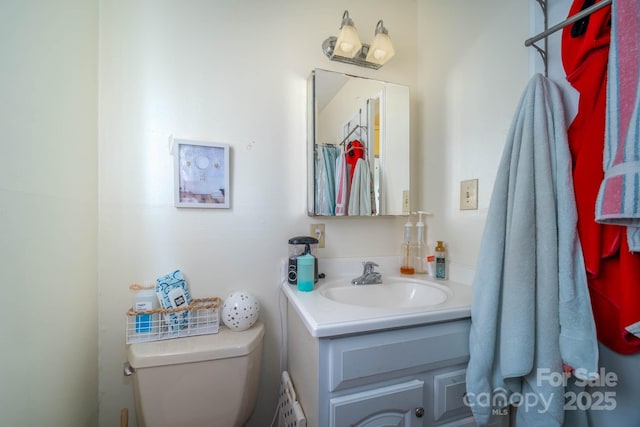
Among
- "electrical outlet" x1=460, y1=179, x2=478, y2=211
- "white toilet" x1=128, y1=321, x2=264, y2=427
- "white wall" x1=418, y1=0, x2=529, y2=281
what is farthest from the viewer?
"electrical outlet" x1=460, y1=179, x2=478, y2=211

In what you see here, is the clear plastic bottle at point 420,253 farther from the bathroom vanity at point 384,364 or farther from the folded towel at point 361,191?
the bathroom vanity at point 384,364

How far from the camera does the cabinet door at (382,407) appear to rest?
648 millimetres

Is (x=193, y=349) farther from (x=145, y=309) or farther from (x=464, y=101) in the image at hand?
(x=464, y=101)

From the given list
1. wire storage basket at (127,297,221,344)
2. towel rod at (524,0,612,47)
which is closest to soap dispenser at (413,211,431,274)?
towel rod at (524,0,612,47)

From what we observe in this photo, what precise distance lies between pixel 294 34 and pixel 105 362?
5.11 feet

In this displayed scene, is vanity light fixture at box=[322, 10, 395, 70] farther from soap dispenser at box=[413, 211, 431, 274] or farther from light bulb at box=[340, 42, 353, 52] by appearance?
soap dispenser at box=[413, 211, 431, 274]

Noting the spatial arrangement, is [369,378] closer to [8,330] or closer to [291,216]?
[291,216]

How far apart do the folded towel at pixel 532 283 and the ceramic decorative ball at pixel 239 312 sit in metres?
0.75

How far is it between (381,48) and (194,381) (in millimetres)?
1546

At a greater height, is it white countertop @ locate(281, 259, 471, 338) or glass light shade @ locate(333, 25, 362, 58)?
glass light shade @ locate(333, 25, 362, 58)

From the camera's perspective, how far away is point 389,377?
2.30 ft

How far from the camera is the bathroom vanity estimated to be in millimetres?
644

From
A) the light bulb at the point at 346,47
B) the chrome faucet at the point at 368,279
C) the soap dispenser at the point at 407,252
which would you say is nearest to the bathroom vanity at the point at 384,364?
the chrome faucet at the point at 368,279

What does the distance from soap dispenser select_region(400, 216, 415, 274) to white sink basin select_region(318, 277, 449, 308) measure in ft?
0.41
